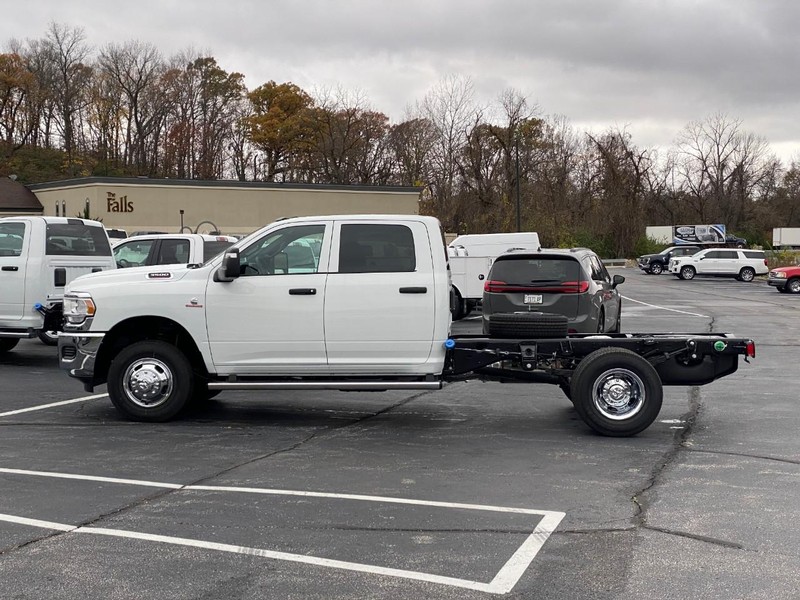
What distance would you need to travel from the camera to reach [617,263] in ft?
255

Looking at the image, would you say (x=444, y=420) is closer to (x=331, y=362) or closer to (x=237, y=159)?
(x=331, y=362)

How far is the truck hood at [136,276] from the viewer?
31.4 ft

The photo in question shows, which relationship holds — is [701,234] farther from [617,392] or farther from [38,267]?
[617,392]

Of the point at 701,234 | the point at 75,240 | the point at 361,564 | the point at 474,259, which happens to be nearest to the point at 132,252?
the point at 75,240

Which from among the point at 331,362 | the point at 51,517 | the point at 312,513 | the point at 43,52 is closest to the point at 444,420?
the point at 331,362

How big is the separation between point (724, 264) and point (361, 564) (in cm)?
4965

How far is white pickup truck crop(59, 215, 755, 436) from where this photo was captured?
30.0ft

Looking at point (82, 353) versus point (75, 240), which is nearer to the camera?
point (82, 353)

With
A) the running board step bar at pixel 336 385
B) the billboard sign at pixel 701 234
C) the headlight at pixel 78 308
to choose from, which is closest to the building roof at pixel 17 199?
the billboard sign at pixel 701 234

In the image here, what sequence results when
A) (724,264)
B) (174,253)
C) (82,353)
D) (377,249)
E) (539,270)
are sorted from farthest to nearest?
(724,264), (174,253), (539,270), (82,353), (377,249)

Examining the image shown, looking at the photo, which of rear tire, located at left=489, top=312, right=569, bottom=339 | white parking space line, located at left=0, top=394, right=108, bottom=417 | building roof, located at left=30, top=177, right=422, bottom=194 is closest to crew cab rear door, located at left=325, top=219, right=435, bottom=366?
rear tire, located at left=489, top=312, right=569, bottom=339

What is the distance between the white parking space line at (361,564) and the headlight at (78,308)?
Answer: 2.51 meters

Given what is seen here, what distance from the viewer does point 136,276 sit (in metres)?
9.66

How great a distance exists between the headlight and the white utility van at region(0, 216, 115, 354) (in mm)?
4035
